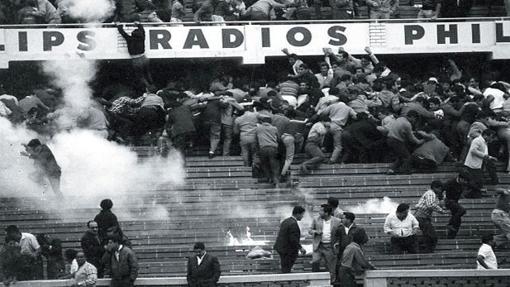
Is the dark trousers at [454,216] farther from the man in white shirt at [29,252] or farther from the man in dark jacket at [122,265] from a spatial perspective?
the man in white shirt at [29,252]

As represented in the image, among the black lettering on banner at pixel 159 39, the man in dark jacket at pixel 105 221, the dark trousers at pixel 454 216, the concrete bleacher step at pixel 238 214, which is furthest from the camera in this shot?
the black lettering on banner at pixel 159 39

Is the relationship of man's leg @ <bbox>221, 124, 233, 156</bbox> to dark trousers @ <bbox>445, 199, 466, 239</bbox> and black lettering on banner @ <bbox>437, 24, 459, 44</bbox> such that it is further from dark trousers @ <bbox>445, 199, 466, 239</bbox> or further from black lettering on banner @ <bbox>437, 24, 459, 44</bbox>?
black lettering on banner @ <bbox>437, 24, 459, 44</bbox>

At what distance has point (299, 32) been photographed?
3594cm

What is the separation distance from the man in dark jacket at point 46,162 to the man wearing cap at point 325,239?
209 inches

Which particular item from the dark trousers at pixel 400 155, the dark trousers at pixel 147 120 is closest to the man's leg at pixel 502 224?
the dark trousers at pixel 400 155

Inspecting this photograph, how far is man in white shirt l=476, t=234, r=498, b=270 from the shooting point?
27.0 metres

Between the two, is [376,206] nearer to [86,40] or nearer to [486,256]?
[486,256]

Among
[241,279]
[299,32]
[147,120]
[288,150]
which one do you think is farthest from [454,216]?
[299,32]

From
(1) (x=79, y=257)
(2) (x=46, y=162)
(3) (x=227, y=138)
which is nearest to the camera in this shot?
(1) (x=79, y=257)

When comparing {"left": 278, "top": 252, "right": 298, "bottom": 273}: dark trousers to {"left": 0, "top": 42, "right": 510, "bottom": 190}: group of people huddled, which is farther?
{"left": 0, "top": 42, "right": 510, "bottom": 190}: group of people huddled

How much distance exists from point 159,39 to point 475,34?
6.60m

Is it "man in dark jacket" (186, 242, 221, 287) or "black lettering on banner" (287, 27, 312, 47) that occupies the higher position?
"black lettering on banner" (287, 27, 312, 47)

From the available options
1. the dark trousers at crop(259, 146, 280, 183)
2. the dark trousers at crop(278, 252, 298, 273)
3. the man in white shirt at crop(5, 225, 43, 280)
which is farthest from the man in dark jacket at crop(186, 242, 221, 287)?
the dark trousers at crop(259, 146, 280, 183)

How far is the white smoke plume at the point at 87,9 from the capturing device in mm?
35547
